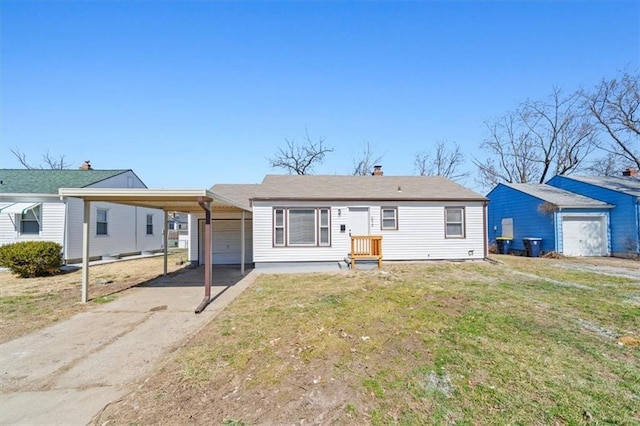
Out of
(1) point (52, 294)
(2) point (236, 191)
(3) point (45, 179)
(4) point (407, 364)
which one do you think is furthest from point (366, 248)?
(3) point (45, 179)

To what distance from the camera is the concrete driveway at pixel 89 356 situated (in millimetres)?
3012

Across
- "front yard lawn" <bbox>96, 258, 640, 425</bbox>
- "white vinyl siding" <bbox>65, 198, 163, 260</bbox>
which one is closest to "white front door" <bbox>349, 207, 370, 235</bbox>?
"front yard lawn" <bbox>96, 258, 640, 425</bbox>

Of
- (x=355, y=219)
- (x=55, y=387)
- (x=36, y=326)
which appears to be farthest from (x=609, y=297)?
(x=36, y=326)

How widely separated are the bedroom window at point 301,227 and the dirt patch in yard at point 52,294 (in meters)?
4.69

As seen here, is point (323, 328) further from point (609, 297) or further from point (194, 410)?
point (609, 297)

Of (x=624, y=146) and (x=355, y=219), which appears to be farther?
(x=624, y=146)

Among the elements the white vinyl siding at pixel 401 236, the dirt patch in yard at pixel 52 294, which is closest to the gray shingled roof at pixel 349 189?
the white vinyl siding at pixel 401 236

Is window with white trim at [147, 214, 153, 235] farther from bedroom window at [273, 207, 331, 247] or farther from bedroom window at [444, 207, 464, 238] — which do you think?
bedroom window at [444, 207, 464, 238]

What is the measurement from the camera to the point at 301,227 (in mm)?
11844

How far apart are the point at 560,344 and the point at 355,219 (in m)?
8.39

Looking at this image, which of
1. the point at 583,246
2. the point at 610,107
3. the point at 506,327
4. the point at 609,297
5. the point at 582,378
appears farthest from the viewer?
the point at 610,107

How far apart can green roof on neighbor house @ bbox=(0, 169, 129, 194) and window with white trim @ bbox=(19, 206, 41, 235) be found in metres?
0.88

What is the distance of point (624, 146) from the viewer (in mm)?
22656

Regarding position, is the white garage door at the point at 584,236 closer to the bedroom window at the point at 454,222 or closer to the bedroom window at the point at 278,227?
the bedroom window at the point at 454,222
